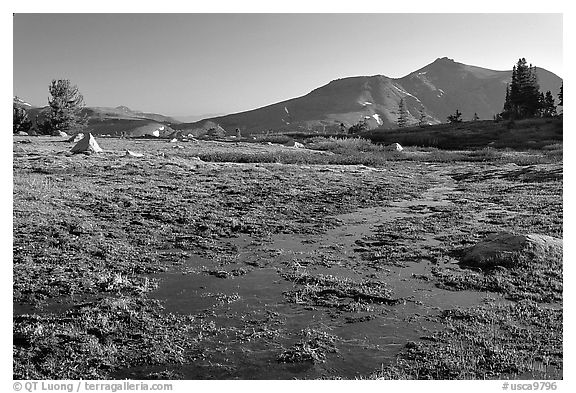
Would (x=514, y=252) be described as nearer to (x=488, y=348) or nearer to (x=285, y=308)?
(x=488, y=348)

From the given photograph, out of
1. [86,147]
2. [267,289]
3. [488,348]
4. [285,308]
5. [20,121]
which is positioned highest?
[20,121]

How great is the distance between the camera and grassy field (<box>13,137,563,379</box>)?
8.75m

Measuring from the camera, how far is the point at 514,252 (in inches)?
559

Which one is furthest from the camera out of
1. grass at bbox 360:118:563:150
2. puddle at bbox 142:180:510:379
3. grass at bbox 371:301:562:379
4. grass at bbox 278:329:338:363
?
grass at bbox 360:118:563:150

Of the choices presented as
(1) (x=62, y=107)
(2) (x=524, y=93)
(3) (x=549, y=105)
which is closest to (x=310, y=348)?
(1) (x=62, y=107)

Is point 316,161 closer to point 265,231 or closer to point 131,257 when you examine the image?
point 265,231

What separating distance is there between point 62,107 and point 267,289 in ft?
264

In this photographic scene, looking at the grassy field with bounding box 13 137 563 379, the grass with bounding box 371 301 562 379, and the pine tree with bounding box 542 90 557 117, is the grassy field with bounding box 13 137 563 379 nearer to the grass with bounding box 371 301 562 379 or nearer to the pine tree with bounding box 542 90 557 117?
the grass with bounding box 371 301 562 379

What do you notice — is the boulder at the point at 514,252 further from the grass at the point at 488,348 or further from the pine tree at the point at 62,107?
the pine tree at the point at 62,107

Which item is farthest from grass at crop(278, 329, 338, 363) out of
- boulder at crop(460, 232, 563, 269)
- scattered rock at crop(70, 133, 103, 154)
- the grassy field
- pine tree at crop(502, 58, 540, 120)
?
pine tree at crop(502, 58, 540, 120)

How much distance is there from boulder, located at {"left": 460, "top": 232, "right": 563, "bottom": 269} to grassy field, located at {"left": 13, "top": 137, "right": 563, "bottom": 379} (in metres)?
0.37

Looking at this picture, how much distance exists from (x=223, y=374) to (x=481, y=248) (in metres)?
10.9

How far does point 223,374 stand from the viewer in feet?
27.6
